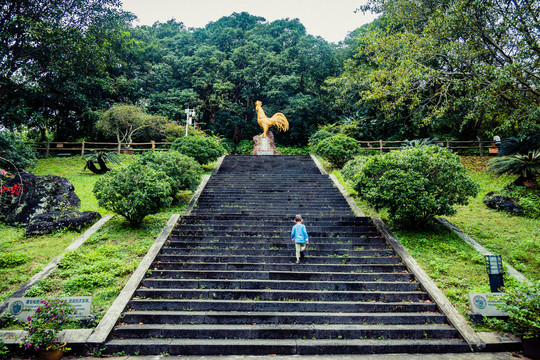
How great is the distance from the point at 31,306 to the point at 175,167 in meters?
6.25

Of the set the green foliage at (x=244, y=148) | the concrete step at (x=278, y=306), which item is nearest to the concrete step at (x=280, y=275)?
the concrete step at (x=278, y=306)

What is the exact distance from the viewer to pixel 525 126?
9.26 meters

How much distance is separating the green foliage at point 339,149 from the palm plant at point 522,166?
5.86 meters

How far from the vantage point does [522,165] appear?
35.8ft

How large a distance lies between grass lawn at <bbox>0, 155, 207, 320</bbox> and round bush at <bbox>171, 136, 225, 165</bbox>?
19.0 feet

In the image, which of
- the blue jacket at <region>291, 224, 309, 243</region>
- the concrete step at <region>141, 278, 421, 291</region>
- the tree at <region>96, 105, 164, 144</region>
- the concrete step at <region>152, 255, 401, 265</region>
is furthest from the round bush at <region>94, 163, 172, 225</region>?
the tree at <region>96, 105, 164, 144</region>

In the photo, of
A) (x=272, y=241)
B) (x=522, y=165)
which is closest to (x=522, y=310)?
(x=272, y=241)

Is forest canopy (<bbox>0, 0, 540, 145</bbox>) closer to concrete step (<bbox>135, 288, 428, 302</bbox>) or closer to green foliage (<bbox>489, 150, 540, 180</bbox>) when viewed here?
green foliage (<bbox>489, 150, 540, 180</bbox>)

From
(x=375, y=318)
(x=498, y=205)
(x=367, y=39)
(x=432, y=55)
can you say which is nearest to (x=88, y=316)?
(x=375, y=318)

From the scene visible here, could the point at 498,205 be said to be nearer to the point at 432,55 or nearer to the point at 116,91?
the point at 432,55

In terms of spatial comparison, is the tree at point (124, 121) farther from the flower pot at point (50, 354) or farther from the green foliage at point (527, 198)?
the green foliage at point (527, 198)

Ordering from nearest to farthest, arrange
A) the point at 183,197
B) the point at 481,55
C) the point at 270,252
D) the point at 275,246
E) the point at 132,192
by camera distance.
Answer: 1. the point at 270,252
2. the point at 275,246
3. the point at 132,192
4. the point at 481,55
5. the point at 183,197

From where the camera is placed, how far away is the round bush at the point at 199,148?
15.1 m

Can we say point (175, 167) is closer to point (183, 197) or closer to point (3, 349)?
point (183, 197)
